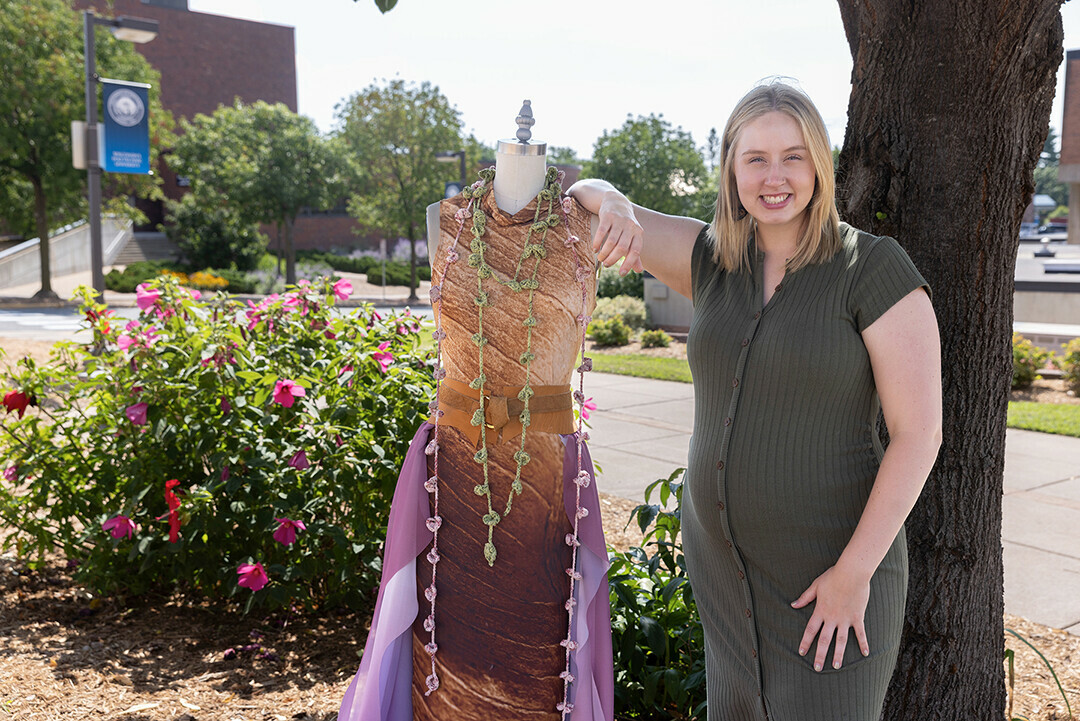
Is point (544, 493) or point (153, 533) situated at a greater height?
point (544, 493)

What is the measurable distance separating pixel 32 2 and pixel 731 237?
24.9 metres

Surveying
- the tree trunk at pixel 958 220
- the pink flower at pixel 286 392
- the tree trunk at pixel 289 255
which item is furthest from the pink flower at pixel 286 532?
the tree trunk at pixel 289 255

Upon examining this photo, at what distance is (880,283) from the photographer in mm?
1640

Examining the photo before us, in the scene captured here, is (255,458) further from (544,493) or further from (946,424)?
(946,424)

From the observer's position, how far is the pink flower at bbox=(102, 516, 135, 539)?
3377 mm

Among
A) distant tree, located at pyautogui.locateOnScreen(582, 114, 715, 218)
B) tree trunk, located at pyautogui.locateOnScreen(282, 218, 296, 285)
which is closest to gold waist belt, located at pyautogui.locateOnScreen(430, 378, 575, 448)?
distant tree, located at pyautogui.locateOnScreen(582, 114, 715, 218)

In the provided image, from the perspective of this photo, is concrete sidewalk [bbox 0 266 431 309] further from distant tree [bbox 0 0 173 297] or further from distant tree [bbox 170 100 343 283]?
distant tree [bbox 170 100 343 283]

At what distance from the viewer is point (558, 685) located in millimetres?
2004

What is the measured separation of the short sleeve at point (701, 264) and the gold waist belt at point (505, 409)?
0.38 meters

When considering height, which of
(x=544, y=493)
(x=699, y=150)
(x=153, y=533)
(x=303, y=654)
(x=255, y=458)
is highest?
(x=699, y=150)

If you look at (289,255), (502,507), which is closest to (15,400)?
(502,507)

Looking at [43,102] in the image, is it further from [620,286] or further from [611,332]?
[611,332]

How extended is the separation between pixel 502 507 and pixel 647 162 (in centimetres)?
2334

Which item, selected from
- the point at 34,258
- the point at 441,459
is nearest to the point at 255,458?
the point at 441,459
